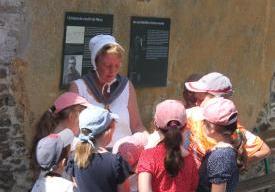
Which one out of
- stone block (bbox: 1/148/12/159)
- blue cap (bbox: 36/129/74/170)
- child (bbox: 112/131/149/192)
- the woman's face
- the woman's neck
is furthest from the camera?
stone block (bbox: 1/148/12/159)

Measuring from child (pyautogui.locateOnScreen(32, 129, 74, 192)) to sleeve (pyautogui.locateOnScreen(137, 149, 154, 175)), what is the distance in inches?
16.8

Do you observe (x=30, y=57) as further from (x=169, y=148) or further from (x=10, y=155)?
(x=169, y=148)

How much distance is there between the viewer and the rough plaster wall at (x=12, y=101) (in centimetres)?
506

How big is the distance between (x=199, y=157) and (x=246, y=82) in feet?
12.9

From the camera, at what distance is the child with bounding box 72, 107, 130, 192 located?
3.71 metres

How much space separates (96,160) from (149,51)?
272cm

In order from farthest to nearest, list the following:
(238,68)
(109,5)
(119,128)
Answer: (238,68)
(109,5)
(119,128)

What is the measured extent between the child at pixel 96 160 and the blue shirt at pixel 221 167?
502 millimetres

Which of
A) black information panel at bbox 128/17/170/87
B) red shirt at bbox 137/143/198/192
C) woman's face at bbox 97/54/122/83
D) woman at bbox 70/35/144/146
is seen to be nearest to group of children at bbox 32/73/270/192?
red shirt at bbox 137/143/198/192

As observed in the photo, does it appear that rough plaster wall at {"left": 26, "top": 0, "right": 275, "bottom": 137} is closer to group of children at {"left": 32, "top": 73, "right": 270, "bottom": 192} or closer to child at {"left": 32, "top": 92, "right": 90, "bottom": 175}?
child at {"left": 32, "top": 92, "right": 90, "bottom": 175}

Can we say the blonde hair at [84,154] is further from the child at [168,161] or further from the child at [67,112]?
the child at [67,112]

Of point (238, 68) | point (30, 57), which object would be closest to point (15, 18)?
point (30, 57)

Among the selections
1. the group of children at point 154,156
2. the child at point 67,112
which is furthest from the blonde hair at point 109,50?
the group of children at point 154,156

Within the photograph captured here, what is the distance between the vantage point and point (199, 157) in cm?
414
